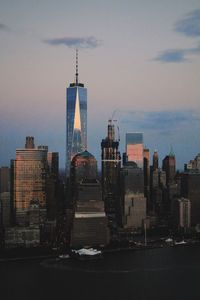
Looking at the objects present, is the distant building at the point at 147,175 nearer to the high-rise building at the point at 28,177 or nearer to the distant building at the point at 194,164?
the distant building at the point at 194,164

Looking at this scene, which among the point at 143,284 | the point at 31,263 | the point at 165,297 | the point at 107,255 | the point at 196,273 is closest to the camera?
the point at 165,297

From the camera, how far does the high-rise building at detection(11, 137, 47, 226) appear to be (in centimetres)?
1895

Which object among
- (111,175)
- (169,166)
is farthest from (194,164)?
(111,175)

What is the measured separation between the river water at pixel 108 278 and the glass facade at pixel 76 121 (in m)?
13.1

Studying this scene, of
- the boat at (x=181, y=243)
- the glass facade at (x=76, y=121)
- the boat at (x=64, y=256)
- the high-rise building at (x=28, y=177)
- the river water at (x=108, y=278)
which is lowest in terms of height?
the river water at (x=108, y=278)

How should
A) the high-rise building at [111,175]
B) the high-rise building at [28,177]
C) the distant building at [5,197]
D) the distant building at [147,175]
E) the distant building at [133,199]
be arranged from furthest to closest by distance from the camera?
1. the distant building at [147,175]
2. the high-rise building at [111,175]
3. the distant building at [133,199]
4. the high-rise building at [28,177]
5. the distant building at [5,197]

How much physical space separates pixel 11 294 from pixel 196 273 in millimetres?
4164

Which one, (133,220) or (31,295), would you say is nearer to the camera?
(31,295)

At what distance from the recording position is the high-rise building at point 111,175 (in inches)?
831

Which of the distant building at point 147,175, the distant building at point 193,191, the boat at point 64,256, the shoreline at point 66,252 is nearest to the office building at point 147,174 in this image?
the distant building at point 147,175

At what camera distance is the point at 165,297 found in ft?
32.3

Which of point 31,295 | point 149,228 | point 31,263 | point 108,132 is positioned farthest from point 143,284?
point 108,132

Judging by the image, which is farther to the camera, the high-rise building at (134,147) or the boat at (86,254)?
the high-rise building at (134,147)

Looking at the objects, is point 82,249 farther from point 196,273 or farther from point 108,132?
point 108,132
